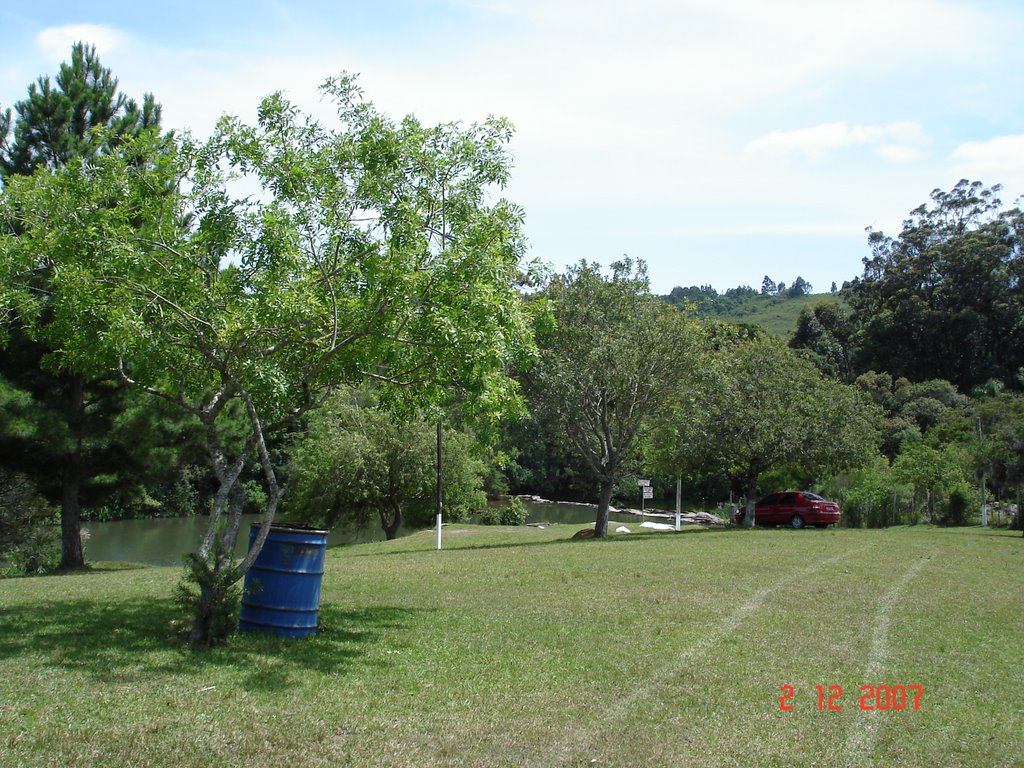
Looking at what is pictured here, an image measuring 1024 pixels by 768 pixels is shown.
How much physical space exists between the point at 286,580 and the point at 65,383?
46.5 ft

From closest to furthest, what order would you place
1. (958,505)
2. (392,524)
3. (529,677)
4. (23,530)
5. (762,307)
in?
(529,677) < (23,530) < (958,505) < (392,524) < (762,307)

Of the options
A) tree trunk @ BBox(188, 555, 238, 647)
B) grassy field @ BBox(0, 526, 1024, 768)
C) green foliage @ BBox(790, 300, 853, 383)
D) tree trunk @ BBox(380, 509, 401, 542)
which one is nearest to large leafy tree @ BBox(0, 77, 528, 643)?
tree trunk @ BBox(188, 555, 238, 647)

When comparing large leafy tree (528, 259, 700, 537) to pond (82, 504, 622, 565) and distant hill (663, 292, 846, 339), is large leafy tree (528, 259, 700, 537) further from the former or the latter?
distant hill (663, 292, 846, 339)

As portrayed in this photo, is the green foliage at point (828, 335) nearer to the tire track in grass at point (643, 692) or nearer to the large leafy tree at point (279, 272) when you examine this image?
the tire track in grass at point (643, 692)

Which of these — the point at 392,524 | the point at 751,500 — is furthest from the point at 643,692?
the point at 392,524

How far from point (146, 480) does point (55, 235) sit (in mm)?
14441

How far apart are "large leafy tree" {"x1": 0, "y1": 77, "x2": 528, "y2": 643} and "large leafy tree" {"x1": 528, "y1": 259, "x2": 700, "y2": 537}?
54.3 feet

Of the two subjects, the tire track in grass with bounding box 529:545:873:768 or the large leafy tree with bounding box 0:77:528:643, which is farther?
the large leafy tree with bounding box 0:77:528:643

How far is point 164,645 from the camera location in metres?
8.30

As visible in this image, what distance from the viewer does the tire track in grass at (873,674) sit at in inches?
233

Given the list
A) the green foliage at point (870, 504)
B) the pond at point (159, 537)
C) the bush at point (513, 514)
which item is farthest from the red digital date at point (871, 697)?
the bush at point (513, 514)

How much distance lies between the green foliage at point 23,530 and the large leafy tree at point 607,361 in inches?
546

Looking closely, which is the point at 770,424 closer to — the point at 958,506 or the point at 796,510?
the point at 796,510

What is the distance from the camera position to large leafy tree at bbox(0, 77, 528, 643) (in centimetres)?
869
